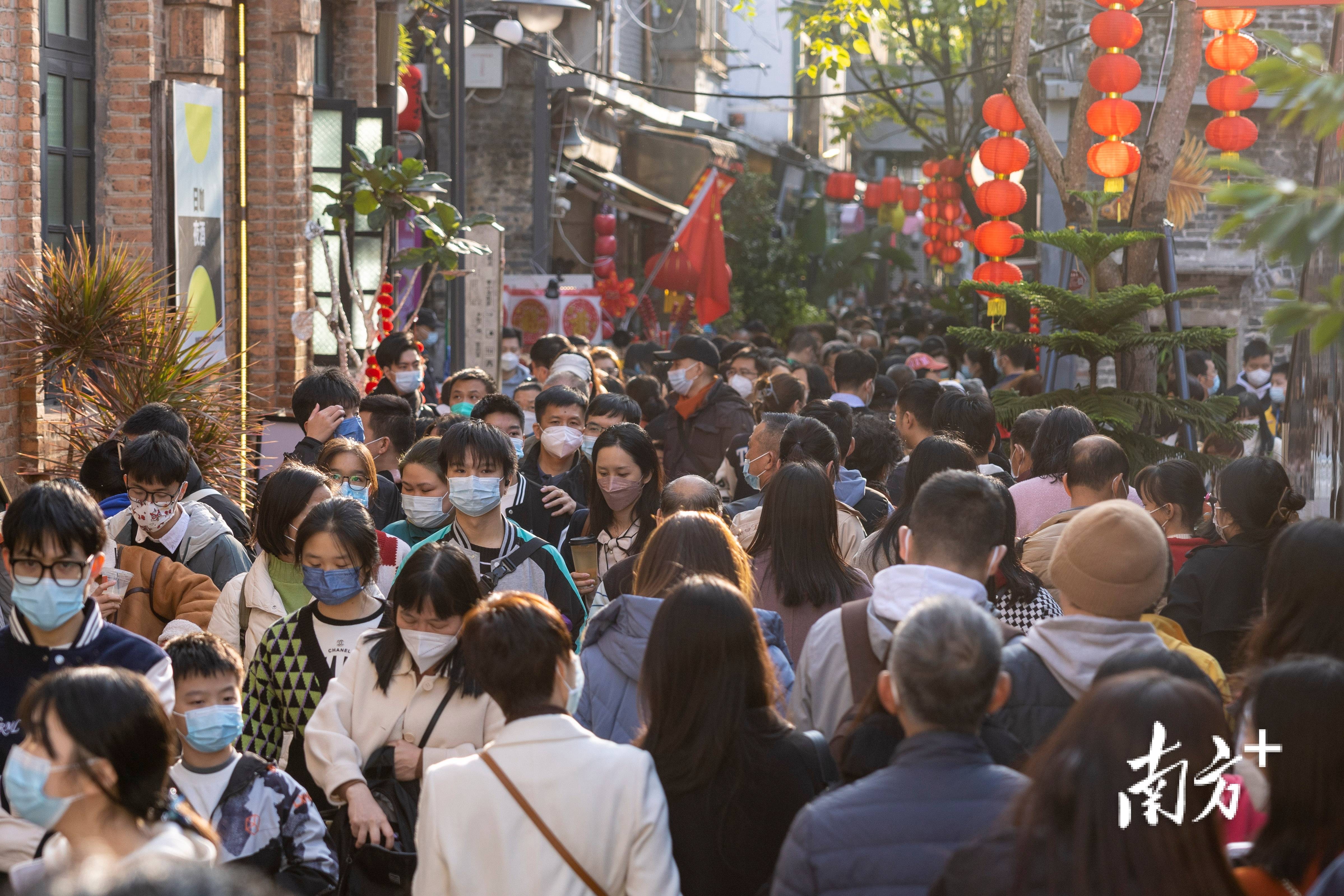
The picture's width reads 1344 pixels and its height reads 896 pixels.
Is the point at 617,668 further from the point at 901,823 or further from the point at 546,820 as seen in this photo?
the point at 901,823

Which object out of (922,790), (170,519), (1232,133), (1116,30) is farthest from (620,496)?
(1232,133)

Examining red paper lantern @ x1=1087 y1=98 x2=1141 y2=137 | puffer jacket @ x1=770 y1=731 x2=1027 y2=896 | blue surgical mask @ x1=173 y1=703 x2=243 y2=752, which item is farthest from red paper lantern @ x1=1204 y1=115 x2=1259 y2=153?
blue surgical mask @ x1=173 y1=703 x2=243 y2=752

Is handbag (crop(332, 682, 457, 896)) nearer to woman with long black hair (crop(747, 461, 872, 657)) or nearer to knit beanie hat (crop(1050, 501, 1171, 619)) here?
woman with long black hair (crop(747, 461, 872, 657))

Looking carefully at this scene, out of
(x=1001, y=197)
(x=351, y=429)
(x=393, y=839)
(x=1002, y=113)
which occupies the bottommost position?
(x=393, y=839)

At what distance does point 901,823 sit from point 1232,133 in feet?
31.0

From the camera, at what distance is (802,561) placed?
16.1 feet

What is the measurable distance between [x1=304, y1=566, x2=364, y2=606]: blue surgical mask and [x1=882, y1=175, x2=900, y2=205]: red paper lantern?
2442 centimetres

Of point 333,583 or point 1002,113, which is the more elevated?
point 1002,113

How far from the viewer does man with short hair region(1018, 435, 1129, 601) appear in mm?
5500

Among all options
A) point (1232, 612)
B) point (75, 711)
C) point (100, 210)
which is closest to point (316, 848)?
point (75, 711)

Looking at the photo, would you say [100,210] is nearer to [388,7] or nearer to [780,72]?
[388,7]

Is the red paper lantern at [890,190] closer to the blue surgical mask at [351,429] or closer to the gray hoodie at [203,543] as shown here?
the blue surgical mask at [351,429]

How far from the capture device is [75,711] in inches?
114

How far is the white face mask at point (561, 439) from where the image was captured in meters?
7.49
